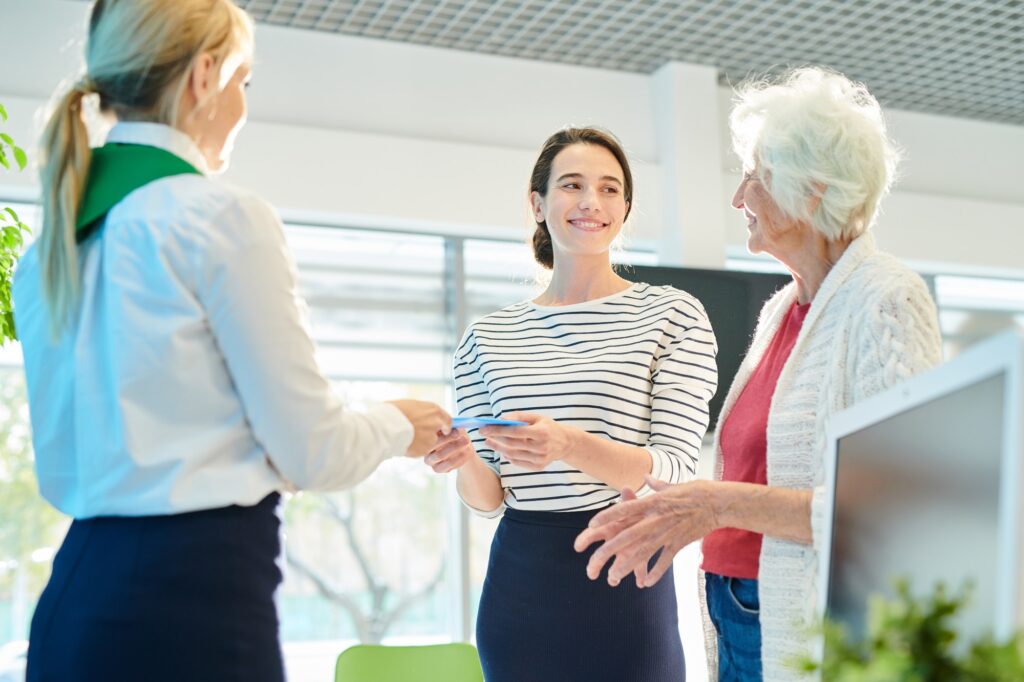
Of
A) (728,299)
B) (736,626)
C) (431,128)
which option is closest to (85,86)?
(736,626)

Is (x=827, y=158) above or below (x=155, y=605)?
above

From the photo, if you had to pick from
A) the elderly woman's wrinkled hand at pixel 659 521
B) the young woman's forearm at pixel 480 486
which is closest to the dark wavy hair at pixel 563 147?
the young woman's forearm at pixel 480 486

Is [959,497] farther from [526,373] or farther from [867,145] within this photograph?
[526,373]

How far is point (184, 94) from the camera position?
134 cm

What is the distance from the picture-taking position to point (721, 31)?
5.16 m

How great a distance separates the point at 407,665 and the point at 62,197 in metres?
2.10

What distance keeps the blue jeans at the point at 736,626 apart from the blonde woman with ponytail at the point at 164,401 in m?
0.76

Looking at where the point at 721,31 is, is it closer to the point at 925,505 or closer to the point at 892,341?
the point at 892,341

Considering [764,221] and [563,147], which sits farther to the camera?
[563,147]

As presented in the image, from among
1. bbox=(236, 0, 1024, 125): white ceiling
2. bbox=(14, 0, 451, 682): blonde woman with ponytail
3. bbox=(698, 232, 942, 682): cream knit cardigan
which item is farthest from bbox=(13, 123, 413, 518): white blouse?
bbox=(236, 0, 1024, 125): white ceiling

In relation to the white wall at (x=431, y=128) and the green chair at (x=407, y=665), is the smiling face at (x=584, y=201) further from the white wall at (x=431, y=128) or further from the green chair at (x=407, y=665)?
the white wall at (x=431, y=128)

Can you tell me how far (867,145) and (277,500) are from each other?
1.15 m

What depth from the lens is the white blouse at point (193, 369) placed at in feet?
3.96

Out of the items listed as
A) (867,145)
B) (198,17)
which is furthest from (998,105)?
(198,17)
